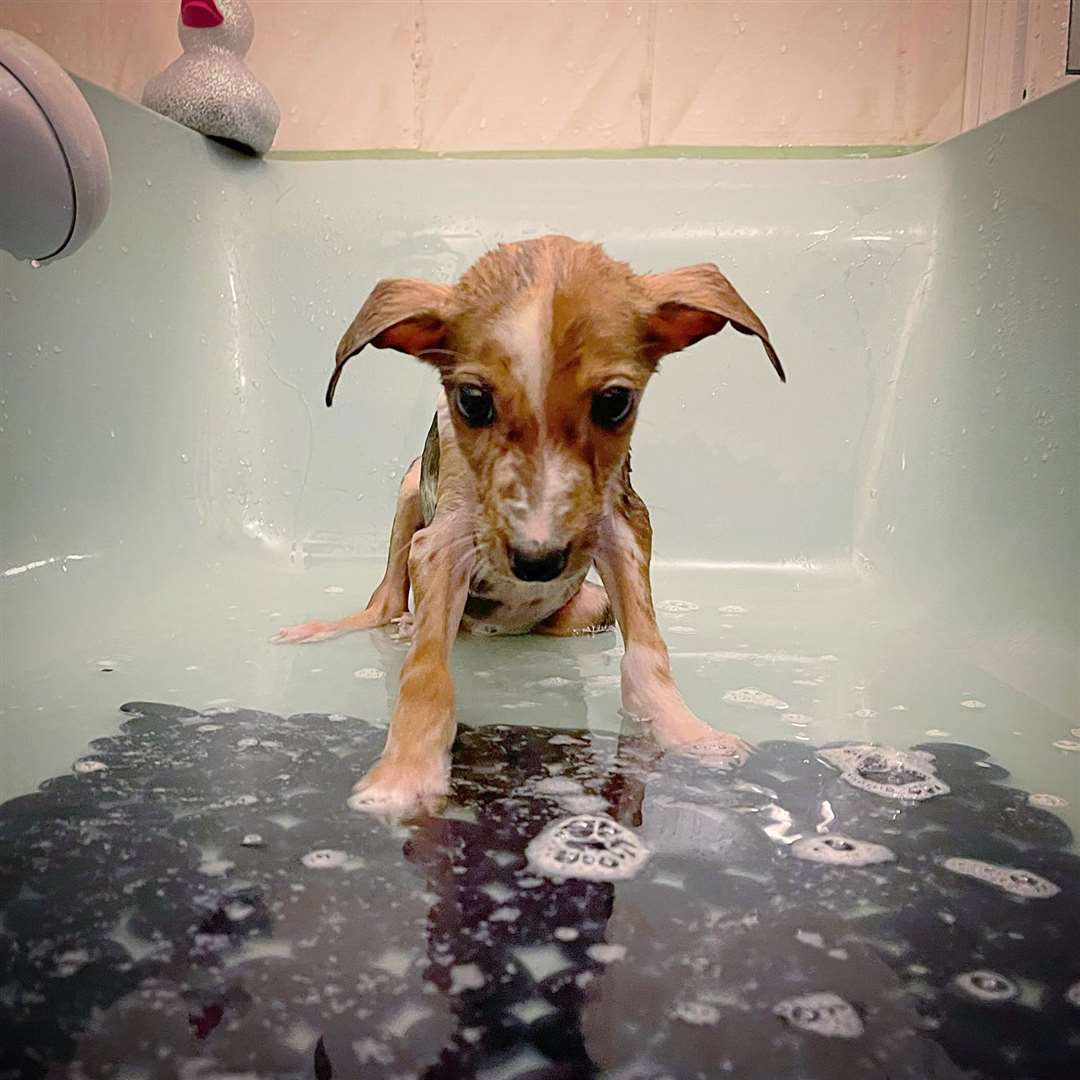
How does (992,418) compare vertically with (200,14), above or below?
below

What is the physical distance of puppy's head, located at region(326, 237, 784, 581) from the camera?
91 centimetres

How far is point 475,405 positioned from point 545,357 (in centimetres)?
9

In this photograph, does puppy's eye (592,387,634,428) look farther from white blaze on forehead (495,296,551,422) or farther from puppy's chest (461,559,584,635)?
puppy's chest (461,559,584,635)

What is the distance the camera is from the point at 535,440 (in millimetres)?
919

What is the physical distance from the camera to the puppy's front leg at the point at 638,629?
1023 millimetres

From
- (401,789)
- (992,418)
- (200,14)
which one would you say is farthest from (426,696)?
(200,14)

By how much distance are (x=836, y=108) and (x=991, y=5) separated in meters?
0.33

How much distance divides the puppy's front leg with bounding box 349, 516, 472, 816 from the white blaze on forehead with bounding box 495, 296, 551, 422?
0.65 ft

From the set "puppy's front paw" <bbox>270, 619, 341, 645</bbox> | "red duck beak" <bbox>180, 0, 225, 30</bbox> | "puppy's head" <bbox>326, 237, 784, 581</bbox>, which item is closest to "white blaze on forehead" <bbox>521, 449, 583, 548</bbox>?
"puppy's head" <bbox>326, 237, 784, 581</bbox>

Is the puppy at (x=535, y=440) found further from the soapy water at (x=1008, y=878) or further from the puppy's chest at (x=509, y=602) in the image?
the soapy water at (x=1008, y=878)

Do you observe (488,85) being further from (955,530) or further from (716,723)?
(716,723)

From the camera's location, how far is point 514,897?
70 cm

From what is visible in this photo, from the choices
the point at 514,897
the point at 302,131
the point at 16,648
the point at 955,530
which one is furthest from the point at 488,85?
the point at 514,897

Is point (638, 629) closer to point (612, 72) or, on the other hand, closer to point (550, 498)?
point (550, 498)
